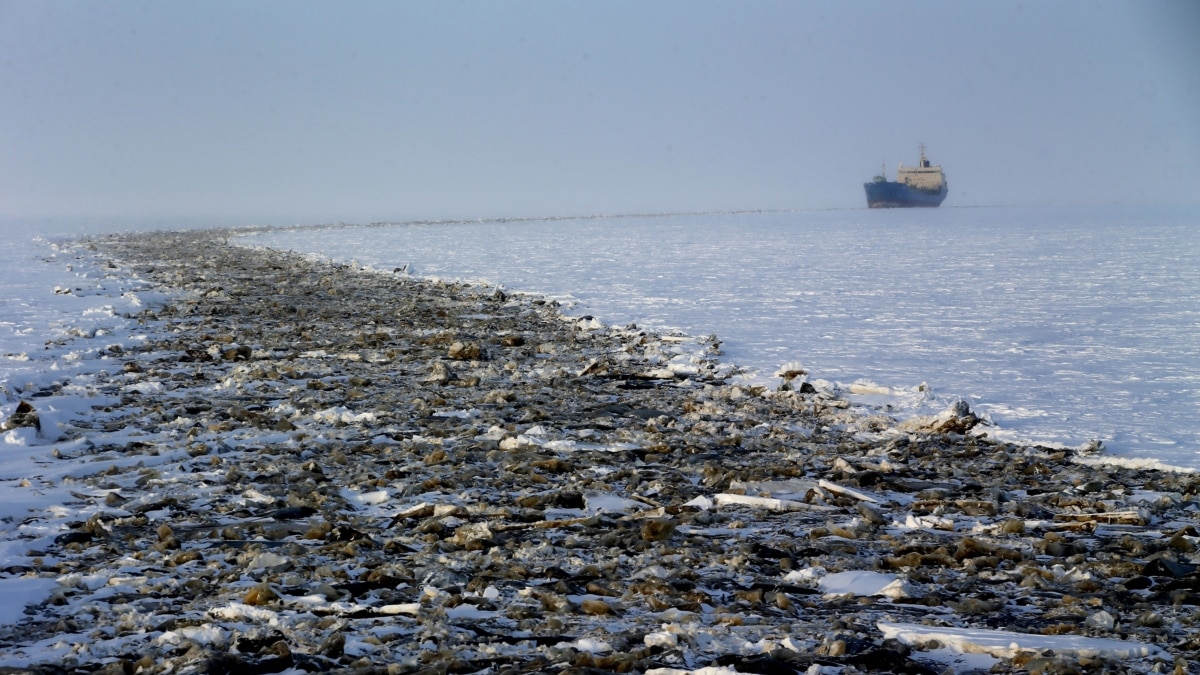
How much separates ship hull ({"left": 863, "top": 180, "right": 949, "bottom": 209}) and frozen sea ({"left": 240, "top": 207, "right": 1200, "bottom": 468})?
90163mm

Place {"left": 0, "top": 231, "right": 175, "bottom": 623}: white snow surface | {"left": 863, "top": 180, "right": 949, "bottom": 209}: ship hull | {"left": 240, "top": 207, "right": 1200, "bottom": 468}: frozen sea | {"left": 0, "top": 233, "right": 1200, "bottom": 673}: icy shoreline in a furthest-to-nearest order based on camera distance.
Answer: {"left": 863, "top": 180, "right": 949, "bottom": 209}: ship hull → {"left": 240, "top": 207, "right": 1200, "bottom": 468}: frozen sea → {"left": 0, "top": 231, "right": 175, "bottom": 623}: white snow surface → {"left": 0, "top": 233, "right": 1200, "bottom": 673}: icy shoreline

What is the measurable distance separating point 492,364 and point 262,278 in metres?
12.7

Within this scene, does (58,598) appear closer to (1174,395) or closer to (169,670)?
(169,670)

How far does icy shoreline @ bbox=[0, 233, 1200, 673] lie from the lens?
345 centimetres

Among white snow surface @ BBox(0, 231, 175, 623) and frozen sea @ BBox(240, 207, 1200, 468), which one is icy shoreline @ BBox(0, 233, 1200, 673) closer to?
white snow surface @ BBox(0, 231, 175, 623)

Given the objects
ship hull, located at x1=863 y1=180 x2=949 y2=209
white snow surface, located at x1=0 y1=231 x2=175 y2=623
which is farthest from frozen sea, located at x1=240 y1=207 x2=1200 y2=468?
ship hull, located at x1=863 y1=180 x2=949 y2=209

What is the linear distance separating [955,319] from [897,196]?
11228 centimetres

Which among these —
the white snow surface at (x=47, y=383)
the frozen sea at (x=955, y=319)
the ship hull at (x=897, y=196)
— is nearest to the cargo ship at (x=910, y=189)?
the ship hull at (x=897, y=196)

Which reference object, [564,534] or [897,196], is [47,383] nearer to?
[564,534]

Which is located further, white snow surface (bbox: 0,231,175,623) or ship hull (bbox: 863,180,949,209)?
ship hull (bbox: 863,180,949,209)

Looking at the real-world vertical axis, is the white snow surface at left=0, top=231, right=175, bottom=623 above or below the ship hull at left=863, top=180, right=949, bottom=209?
below

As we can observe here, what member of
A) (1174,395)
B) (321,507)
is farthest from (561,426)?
(1174,395)

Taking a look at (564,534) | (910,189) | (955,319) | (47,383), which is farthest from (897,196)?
(564,534)

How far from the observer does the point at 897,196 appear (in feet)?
395
